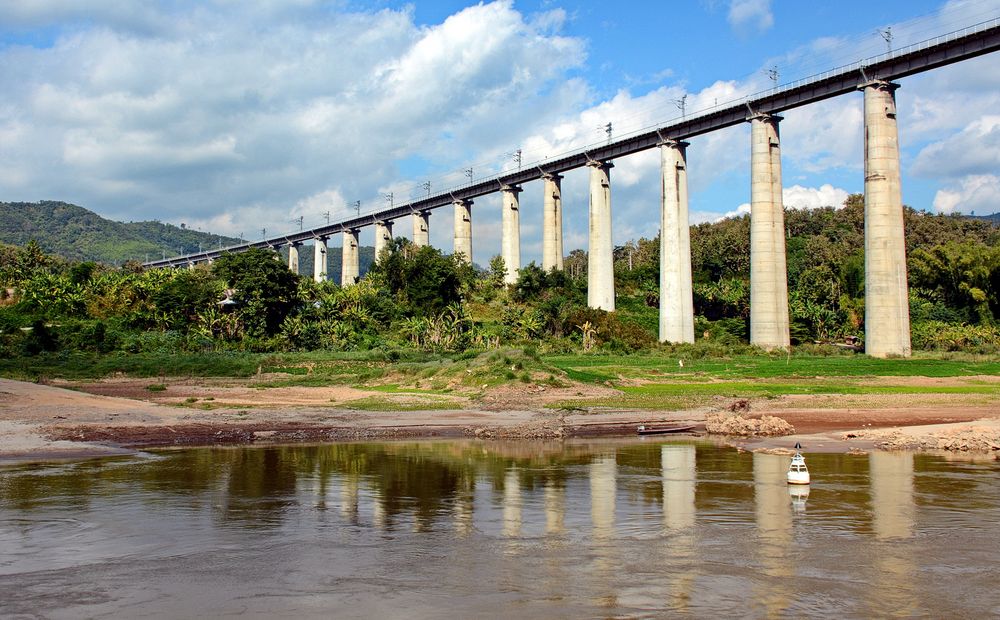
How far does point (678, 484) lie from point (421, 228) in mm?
88353

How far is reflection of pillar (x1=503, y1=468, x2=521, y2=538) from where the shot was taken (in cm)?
1716

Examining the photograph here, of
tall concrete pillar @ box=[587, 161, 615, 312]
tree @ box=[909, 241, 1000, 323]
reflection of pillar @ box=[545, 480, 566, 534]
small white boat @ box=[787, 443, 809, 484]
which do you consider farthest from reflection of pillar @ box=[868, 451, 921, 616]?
tree @ box=[909, 241, 1000, 323]

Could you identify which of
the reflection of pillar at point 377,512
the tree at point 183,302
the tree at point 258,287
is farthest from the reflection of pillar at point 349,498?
the tree at point 183,302

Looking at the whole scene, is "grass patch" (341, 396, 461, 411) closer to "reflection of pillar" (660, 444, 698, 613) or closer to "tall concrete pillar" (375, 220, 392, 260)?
"reflection of pillar" (660, 444, 698, 613)

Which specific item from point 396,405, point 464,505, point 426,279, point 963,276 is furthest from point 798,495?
point 963,276

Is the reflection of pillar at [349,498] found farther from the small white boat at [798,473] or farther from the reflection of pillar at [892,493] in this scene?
the reflection of pillar at [892,493]

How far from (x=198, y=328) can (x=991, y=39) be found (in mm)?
57741

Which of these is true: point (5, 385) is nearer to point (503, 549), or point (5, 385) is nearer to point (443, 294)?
point (503, 549)

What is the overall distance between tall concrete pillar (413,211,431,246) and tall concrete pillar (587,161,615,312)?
1411 inches

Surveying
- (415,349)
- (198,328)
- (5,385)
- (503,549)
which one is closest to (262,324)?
(198,328)

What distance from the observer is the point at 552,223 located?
276ft

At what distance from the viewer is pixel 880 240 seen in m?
52.3

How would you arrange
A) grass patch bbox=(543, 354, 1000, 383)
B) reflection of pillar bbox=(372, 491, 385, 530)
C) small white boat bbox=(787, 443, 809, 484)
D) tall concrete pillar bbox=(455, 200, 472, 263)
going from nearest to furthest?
1. reflection of pillar bbox=(372, 491, 385, 530)
2. small white boat bbox=(787, 443, 809, 484)
3. grass patch bbox=(543, 354, 1000, 383)
4. tall concrete pillar bbox=(455, 200, 472, 263)

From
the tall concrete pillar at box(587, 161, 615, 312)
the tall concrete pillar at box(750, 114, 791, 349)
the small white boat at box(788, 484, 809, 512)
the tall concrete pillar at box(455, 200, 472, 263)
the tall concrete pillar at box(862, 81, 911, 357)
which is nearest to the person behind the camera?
the small white boat at box(788, 484, 809, 512)
